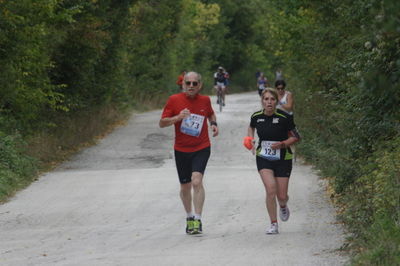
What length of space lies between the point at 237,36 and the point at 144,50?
40658 millimetres

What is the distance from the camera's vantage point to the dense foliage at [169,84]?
328 inches

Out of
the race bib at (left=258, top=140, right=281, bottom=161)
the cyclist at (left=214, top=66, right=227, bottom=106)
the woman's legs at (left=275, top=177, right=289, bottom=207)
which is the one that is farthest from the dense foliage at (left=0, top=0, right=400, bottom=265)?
the cyclist at (left=214, top=66, right=227, bottom=106)

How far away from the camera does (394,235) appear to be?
7781 millimetres

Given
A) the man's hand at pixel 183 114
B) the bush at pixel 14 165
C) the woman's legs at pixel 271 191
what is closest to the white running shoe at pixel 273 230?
the woman's legs at pixel 271 191

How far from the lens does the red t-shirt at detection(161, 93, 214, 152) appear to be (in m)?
10.7

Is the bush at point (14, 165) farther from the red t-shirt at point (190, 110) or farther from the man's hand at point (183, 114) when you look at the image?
the man's hand at point (183, 114)

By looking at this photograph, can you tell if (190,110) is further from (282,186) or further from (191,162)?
(282,186)

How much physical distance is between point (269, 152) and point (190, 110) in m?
1.10

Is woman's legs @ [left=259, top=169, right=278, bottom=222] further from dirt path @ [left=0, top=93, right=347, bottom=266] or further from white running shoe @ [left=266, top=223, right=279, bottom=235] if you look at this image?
dirt path @ [left=0, top=93, right=347, bottom=266]

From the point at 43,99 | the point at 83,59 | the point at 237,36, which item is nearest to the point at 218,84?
the point at 83,59

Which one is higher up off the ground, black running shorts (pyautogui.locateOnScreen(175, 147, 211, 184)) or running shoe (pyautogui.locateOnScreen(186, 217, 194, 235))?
black running shorts (pyautogui.locateOnScreen(175, 147, 211, 184))

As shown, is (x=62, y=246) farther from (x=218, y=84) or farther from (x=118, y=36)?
(x=218, y=84)

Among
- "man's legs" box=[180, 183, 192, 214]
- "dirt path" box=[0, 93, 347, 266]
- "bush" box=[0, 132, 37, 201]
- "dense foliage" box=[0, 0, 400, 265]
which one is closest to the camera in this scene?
"dense foliage" box=[0, 0, 400, 265]

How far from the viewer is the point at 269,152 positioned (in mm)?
10562
